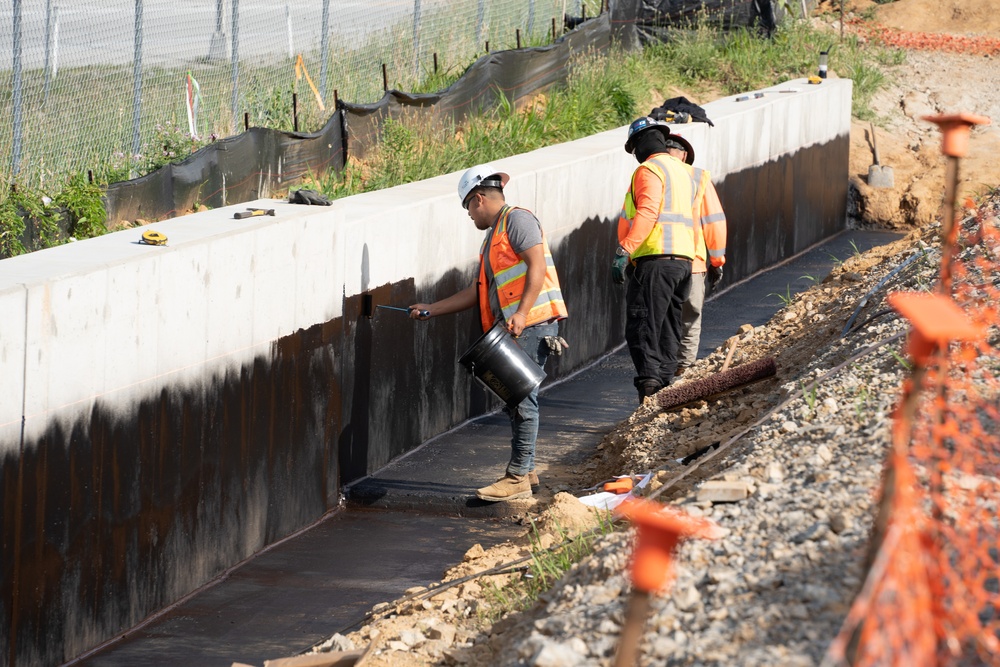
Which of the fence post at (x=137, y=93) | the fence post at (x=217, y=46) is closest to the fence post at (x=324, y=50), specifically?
the fence post at (x=217, y=46)

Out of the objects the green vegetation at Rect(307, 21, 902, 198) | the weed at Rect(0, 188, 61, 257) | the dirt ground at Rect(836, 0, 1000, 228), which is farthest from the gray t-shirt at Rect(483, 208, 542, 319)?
the dirt ground at Rect(836, 0, 1000, 228)

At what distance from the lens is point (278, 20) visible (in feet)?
63.1

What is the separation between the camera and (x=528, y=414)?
7508mm

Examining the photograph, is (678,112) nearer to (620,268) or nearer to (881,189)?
(620,268)

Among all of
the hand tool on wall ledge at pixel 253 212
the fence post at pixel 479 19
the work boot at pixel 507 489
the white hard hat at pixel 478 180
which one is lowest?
the work boot at pixel 507 489

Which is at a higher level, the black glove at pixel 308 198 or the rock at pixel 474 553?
the black glove at pixel 308 198

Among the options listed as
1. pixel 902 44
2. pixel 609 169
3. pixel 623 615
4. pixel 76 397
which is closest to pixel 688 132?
pixel 609 169

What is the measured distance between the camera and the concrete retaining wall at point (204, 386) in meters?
5.50

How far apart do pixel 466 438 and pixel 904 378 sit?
160 inches

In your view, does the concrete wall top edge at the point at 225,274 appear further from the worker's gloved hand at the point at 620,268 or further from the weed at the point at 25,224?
the weed at the point at 25,224

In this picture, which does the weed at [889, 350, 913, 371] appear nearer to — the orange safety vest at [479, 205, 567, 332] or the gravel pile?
the gravel pile

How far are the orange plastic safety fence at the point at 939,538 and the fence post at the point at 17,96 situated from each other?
7.22 metres

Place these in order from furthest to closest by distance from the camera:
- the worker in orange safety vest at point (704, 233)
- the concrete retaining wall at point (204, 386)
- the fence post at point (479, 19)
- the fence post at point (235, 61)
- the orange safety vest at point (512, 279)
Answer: the fence post at point (479, 19)
the fence post at point (235, 61)
the worker in orange safety vest at point (704, 233)
the orange safety vest at point (512, 279)
the concrete retaining wall at point (204, 386)

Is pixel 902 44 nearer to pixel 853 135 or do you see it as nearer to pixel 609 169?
pixel 853 135
